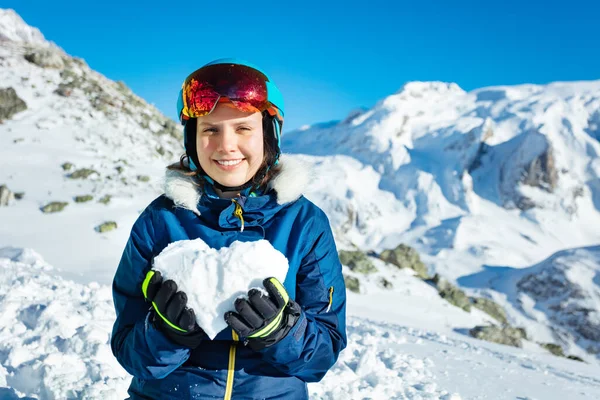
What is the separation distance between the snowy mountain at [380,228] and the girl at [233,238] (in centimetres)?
37

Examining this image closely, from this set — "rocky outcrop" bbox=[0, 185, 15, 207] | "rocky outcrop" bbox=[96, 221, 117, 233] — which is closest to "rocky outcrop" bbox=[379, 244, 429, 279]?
"rocky outcrop" bbox=[96, 221, 117, 233]

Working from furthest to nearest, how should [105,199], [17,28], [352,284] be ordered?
[17,28], [105,199], [352,284]

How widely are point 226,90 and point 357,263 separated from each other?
1611 centimetres

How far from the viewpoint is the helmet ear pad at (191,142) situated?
2146 mm

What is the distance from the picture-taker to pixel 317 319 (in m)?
1.95

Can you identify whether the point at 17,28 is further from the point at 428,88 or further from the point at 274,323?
the point at 274,323

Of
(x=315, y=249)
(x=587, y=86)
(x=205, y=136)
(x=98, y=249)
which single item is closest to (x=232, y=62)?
(x=205, y=136)

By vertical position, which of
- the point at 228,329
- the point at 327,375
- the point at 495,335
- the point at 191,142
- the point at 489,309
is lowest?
the point at 489,309

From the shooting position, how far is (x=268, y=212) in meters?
2.00

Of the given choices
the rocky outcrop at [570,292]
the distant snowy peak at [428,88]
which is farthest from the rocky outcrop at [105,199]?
the distant snowy peak at [428,88]

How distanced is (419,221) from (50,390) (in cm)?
5771

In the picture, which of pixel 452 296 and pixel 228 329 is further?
pixel 452 296

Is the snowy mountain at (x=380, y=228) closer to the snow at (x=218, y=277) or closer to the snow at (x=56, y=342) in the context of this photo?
the snow at (x=56, y=342)

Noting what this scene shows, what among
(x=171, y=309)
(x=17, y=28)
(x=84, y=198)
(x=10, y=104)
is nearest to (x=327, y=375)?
(x=171, y=309)
